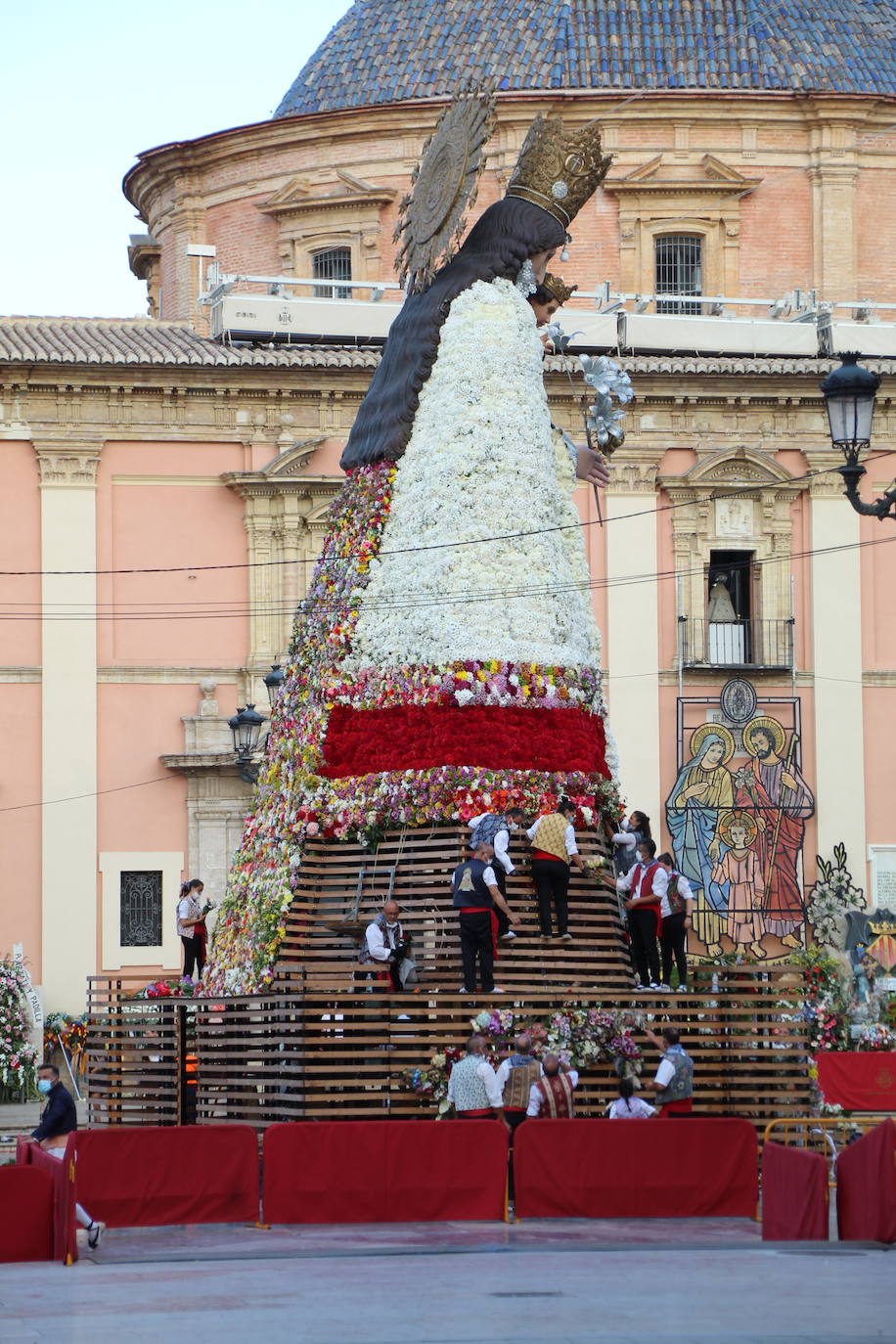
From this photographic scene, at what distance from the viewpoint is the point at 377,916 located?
16453mm

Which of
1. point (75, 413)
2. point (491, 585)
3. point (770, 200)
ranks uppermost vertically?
point (770, 200)

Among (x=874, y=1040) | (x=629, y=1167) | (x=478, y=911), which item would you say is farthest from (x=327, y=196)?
(x=629, y=1167)

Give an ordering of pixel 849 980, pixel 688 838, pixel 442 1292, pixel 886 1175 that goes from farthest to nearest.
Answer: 1. pixel 688 838
2. pixel 849 980
3. pixel 886 1175
4. pixel 442 1292

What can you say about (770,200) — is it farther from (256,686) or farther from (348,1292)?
(348,1292)

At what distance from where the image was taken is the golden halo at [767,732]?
117 feet

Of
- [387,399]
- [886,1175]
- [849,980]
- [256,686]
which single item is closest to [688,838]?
[256,686]

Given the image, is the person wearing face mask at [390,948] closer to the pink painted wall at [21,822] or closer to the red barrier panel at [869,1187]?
the red barrier panel at [869,1187]

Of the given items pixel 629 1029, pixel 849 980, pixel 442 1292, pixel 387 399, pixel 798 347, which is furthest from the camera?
pixel 798 347

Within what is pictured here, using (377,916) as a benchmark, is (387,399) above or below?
above

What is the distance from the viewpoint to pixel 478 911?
15.9 metres

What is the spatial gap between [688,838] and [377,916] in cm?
1906

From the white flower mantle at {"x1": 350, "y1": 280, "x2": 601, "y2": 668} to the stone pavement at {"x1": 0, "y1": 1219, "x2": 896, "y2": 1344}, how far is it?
408 cm

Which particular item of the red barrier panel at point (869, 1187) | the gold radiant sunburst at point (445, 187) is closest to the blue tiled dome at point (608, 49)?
the gold radiant sunburst at point (445, 187)

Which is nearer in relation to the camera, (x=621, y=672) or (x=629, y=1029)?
(x=629, y=1029)
